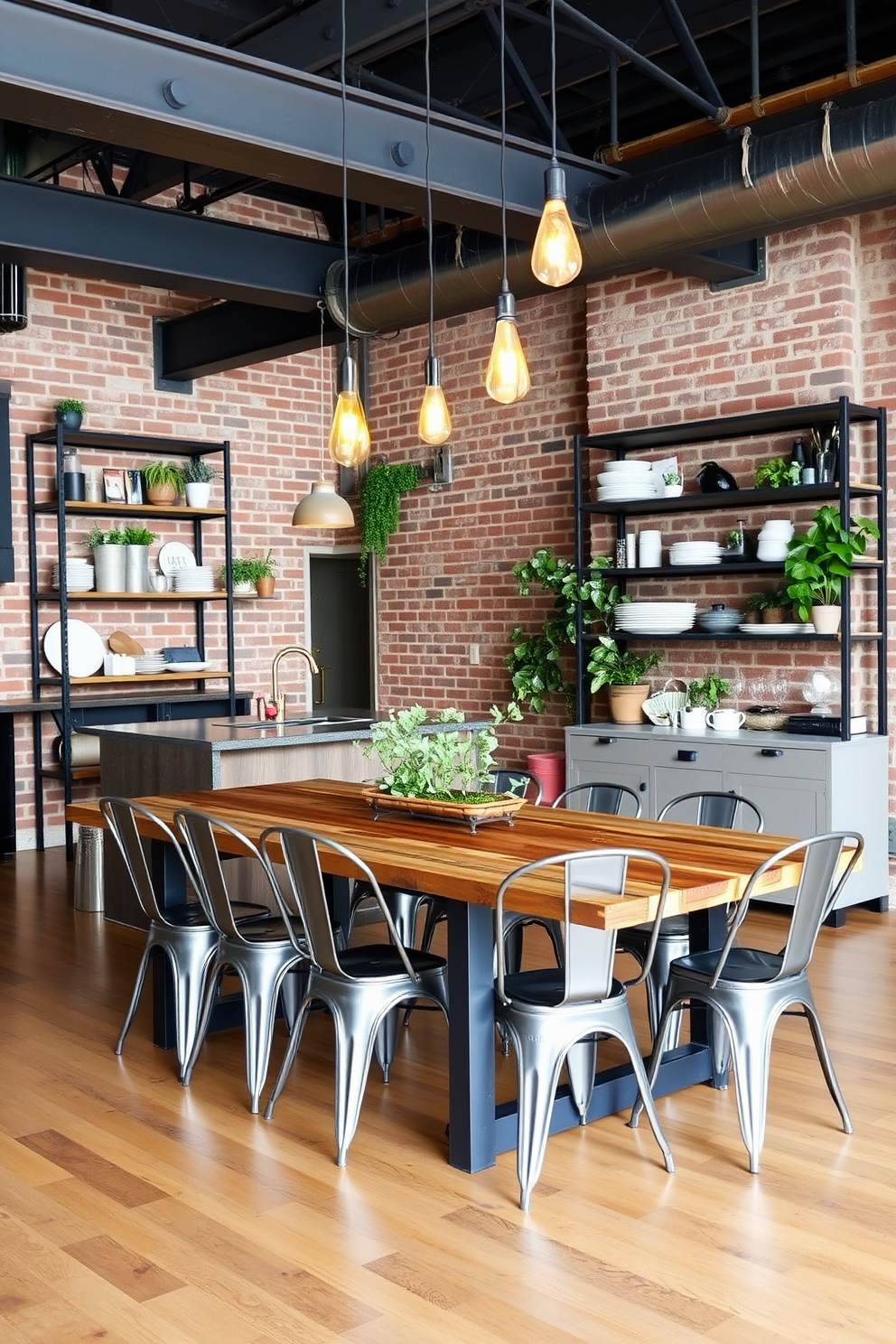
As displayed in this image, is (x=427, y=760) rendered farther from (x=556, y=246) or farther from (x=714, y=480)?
(x=714, y=480)

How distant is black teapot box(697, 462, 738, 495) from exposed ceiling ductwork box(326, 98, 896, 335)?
100cm

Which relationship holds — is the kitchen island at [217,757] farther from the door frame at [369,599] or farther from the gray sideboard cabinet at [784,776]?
the door frame at [369,599]

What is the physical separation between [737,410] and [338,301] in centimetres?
204

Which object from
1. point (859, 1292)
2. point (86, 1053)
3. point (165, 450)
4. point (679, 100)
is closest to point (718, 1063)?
point (859, 1292)

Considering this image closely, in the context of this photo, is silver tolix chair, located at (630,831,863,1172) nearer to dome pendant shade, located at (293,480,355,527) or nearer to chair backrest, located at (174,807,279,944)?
chair backrest, located at (174,807,279,944)

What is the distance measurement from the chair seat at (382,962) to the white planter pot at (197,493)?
499 cm

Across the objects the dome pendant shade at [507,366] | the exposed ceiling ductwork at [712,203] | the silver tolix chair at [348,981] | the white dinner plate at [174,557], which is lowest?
the silver tolix chair at [348,981]

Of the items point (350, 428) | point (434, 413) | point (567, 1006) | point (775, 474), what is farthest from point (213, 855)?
point (775, 474)

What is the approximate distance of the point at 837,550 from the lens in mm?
5793

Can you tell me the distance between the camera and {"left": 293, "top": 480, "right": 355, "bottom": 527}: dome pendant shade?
597 centimetres

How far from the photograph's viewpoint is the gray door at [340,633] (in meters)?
9.46

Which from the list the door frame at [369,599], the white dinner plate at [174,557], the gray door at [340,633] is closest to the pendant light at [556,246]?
the white dinner plate at [174,557]

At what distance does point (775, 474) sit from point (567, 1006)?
3.66 m

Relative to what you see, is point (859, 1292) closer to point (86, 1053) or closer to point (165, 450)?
point (86, 1053)
